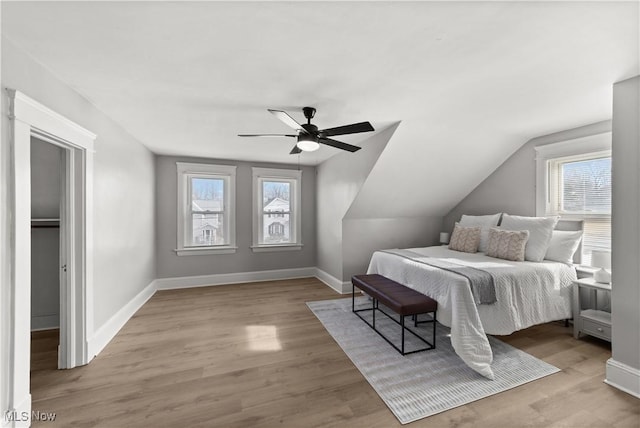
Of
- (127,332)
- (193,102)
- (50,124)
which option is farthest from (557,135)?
(127,332)

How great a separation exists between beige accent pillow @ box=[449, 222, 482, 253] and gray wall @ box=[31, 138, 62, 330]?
518 cm

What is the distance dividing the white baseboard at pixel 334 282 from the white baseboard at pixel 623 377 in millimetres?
3010

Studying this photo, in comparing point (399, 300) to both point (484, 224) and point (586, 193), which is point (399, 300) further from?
point (586, 193)

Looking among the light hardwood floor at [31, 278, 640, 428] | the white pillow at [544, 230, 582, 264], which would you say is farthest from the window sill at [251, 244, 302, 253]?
the white pillow at [544, 230, 582, 264]

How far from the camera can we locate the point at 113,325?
2979mm

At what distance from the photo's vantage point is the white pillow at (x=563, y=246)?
3.14 m

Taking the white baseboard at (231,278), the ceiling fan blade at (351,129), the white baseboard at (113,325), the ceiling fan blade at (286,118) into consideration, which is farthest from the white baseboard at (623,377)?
the white baseboard at (113,325)

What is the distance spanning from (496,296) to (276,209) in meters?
4.02

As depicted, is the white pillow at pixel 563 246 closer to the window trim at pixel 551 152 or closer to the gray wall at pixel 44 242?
the window trim at pixel 551 152

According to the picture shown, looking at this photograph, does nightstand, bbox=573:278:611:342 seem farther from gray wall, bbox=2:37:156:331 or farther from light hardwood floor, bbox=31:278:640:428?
gray wall, bbox=2:37:156:331

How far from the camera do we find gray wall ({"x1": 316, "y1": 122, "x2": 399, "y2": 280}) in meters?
3.76

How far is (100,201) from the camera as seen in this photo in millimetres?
2725

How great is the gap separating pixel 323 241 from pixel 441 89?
140 inches

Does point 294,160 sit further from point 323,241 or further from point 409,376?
point 409,376
